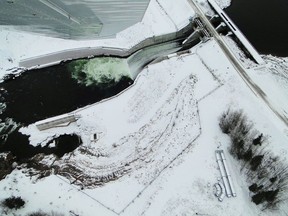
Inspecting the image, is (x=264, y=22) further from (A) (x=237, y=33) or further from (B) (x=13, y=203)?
(B) (x=13, y=203)

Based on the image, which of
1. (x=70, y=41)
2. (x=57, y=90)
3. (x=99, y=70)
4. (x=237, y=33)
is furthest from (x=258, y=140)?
(x=70, y=41)

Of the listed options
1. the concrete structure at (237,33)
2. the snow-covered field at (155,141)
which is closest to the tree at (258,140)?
the snow-covered field at (155,141)

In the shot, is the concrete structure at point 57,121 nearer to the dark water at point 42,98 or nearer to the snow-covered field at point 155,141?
the snow-covered field at point 155,141

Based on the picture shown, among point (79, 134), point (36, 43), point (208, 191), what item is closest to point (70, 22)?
point (36, 43)

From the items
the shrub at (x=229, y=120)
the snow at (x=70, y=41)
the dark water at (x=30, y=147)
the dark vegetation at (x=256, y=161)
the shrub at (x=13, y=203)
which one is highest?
the snow at (x=70, y=41)

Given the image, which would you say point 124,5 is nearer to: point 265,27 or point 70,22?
point 70,22

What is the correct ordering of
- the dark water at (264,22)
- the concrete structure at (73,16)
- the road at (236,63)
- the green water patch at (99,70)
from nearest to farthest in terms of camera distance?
the road at (236,63) < the concrete structure at (73,16) < the green water patch at (99,70) < the dark water at (264,22)

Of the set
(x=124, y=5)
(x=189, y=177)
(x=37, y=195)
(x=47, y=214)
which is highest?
(x=124, y=5)
